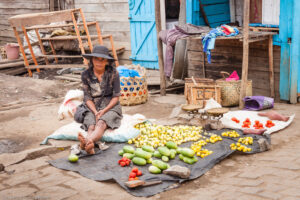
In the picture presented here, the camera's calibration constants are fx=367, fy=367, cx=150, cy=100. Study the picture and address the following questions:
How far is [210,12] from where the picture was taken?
8.94 metres

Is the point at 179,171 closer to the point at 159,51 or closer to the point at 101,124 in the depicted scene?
the point at 101,124

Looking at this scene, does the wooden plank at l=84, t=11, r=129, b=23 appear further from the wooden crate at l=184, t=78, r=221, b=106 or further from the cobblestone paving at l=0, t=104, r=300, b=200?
the cobblestone paving at l=0, t=104, r=300, b=200

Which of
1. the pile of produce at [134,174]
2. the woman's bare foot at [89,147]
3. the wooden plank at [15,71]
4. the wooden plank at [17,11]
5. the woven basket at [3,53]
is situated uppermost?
the wooden plank at [17,11]

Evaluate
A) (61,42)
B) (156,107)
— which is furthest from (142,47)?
(156,107)

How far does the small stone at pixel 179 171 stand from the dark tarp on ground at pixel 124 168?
4cm

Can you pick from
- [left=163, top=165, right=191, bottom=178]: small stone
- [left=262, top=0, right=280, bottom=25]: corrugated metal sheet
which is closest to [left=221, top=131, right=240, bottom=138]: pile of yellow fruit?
[left=163, top=165, right=191, bottom=178]: small stone

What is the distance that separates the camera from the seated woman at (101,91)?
5144 mm

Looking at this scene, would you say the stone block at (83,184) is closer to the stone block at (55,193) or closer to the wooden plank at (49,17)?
the stone block at (55,193)

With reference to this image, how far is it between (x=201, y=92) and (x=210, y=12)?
2.99 metres

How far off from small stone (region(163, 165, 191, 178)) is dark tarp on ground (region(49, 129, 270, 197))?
0.04m

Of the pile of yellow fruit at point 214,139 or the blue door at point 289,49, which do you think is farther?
the blue door at point 289,49

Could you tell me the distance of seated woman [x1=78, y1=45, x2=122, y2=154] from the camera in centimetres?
514

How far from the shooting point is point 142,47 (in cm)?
1055

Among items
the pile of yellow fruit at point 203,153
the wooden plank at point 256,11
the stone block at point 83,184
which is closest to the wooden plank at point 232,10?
the wooden plank at point 256,11
